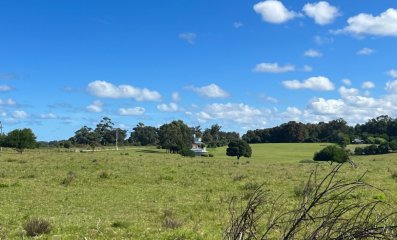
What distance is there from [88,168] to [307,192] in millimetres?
31002

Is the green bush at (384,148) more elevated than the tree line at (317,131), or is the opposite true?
the tree line at (317,131)

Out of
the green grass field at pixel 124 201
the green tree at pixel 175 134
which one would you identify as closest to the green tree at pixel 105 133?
the green tree at pixel 175 134

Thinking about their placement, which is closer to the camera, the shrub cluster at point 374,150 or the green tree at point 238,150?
the green tree at point 238,150

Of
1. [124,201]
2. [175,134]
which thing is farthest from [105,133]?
[124,201]

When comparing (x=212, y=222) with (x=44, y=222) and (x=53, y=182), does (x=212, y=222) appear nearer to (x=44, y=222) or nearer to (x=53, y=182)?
(x=44, y=222)

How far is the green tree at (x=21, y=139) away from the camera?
8406 centimetres

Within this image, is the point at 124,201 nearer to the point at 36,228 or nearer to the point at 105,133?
the point at 36,228

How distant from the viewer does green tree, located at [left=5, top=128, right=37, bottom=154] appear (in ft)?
276

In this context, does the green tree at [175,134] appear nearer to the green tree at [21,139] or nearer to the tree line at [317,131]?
the tree line at [317,131]

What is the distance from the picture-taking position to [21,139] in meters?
84.2

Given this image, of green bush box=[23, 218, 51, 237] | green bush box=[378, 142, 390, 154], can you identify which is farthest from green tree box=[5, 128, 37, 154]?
green bush box=[378, 142, 390, 154]

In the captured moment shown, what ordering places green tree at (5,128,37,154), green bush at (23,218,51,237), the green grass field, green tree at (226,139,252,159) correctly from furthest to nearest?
green tree at (226,139,252,159), green tree at (5,128,37,154), the green grass field, green bush at (23,218,51,237)

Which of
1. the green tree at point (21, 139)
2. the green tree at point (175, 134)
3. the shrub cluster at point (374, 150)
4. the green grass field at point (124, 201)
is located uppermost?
the green tree at point (175, 134)

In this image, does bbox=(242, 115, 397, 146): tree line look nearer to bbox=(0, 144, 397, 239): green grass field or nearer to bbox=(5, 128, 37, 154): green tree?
bbox=(5, 128, 37, 154): green tree
